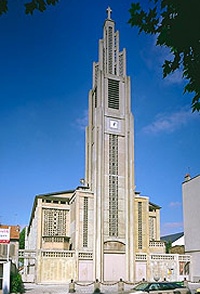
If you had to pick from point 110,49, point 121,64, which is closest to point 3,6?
point 121,64

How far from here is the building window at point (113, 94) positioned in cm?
5128

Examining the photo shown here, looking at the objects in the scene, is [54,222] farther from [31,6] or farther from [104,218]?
[31,6]

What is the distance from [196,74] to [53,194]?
153 feet

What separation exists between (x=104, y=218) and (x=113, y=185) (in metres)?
4.28

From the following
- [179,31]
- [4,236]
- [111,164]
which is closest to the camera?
[179,31]

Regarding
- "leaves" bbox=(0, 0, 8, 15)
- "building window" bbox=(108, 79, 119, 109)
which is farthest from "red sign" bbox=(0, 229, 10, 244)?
"building window" bbox=(108, 79, 119, 109)

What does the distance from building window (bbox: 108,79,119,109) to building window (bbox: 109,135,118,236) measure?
458 centimetres

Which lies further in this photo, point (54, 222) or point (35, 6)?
point (54, 222)

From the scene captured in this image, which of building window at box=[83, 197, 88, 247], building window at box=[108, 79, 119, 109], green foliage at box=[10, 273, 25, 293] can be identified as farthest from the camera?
building window at box=[108, 79, 119, 109]

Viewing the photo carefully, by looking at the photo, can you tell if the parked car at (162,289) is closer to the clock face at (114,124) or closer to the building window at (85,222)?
the building window at (85,222)

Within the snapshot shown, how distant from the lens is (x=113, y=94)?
51781 mm

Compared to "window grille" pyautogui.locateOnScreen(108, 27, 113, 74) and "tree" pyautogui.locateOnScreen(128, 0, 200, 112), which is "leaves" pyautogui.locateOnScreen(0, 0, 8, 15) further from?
"window grille" pyautogui.locateOnScreen(108, 27, 113, 74)

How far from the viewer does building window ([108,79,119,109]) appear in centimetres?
5128

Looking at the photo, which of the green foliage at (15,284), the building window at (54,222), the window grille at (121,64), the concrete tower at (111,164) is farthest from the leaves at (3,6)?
the window grille at (121,64)
